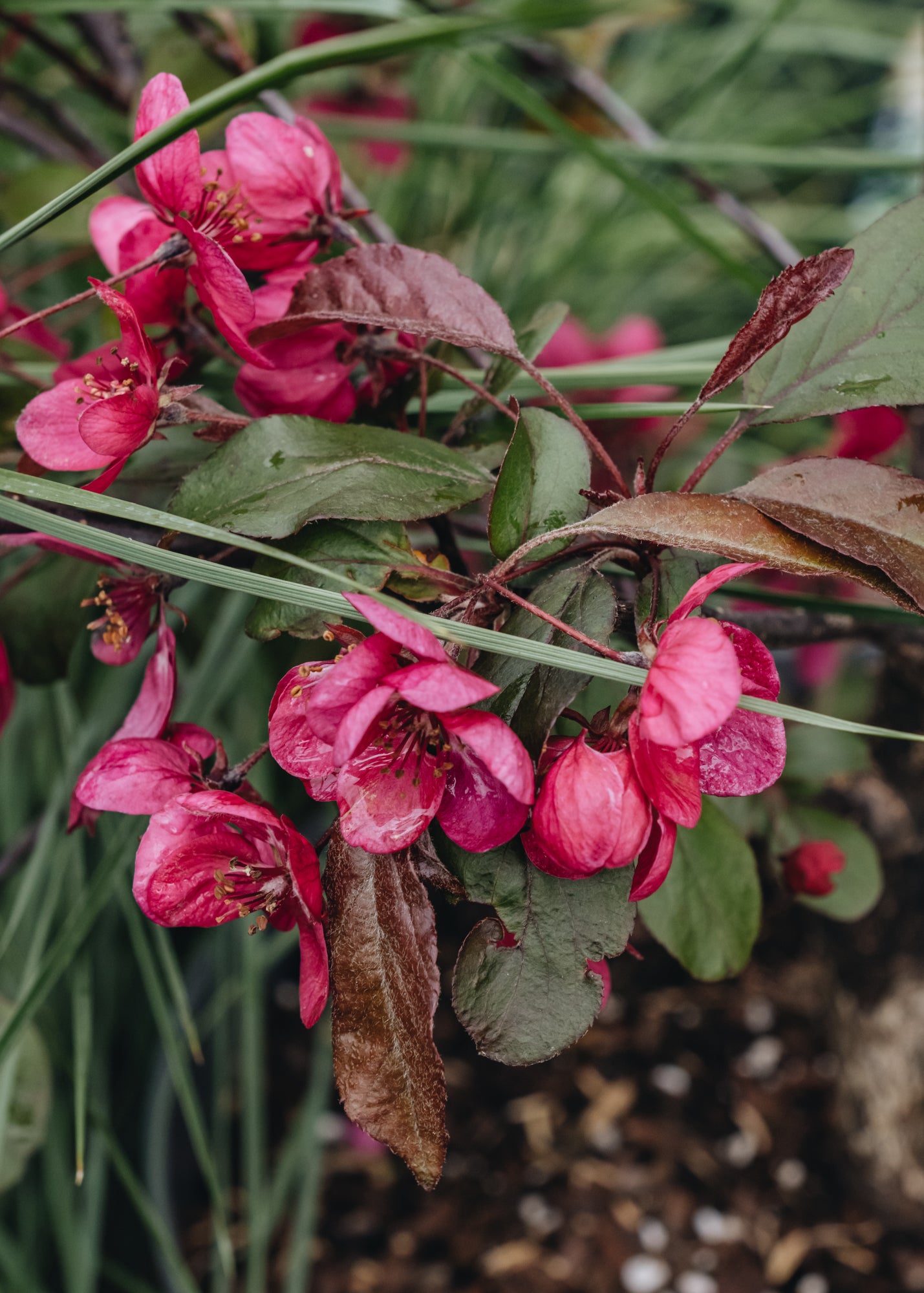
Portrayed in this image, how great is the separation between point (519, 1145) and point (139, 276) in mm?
864

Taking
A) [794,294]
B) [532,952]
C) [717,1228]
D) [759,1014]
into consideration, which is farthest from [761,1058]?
[794,294]

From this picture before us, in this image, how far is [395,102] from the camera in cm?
124

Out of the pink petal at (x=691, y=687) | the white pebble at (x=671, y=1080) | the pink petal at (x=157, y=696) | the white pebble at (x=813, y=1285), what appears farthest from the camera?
the white pebble at (x=671, y=1080)

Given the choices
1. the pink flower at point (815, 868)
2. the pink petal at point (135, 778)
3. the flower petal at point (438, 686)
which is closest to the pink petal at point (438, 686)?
the flower petal at point (438, 686)

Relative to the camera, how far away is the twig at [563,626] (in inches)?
10.7

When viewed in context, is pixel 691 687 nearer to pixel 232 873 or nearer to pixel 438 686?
pixel 438 686

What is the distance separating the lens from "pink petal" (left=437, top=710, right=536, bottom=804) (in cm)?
25

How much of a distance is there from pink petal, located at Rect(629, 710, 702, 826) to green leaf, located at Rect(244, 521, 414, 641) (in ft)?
0.35

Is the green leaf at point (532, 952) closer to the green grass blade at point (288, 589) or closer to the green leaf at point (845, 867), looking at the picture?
the green grass blade at point (288, 589)

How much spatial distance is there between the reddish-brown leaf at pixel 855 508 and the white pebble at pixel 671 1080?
0.80 metres

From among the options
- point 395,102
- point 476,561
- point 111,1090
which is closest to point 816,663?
point 476,561

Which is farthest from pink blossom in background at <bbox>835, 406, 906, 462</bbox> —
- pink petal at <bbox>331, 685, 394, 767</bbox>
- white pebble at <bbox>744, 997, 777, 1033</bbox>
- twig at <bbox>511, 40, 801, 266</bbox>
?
white pebble at <bbox>744, 997, 777, 1033</bbox>

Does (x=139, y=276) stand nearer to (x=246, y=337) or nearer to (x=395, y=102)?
(x=246, y=337)

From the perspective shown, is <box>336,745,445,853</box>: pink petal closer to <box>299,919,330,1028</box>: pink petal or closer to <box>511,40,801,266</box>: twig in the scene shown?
<box>299,919,330,1028</box>: pink petal
